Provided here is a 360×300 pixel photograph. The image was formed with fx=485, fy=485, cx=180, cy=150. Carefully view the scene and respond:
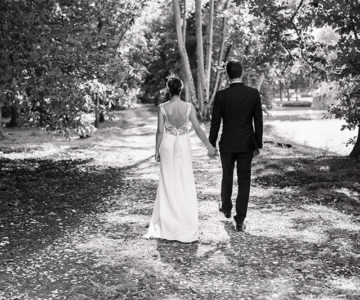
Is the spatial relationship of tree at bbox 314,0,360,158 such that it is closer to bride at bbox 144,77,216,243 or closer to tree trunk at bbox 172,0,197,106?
bride at bbox 144,77,216,243

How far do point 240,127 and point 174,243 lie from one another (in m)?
1.84

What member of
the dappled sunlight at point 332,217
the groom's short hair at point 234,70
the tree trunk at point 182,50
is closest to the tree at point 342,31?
the dappled sunlight at point 332,217

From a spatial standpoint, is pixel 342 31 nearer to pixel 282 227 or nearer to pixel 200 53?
Result: pixel 282 227

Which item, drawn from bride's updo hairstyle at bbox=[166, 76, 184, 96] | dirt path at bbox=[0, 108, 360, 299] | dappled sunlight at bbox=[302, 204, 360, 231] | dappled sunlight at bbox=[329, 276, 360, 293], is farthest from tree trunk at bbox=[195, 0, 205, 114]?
dappled sunlight at bbox=[329, 276, 360, 293]

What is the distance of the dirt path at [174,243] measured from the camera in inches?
198

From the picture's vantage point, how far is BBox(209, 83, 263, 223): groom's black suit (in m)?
6.70

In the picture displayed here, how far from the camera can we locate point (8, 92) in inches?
459

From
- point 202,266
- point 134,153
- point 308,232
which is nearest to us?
point 202,266

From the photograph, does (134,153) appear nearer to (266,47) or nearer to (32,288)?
(266,47)

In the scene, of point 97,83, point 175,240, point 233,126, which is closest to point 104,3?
point 97,83

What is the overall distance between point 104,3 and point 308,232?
7740mm

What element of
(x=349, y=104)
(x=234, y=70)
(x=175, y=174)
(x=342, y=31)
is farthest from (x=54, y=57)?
(x=349, y=104)

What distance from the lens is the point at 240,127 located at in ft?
22.3

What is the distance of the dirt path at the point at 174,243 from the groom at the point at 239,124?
99 cm
